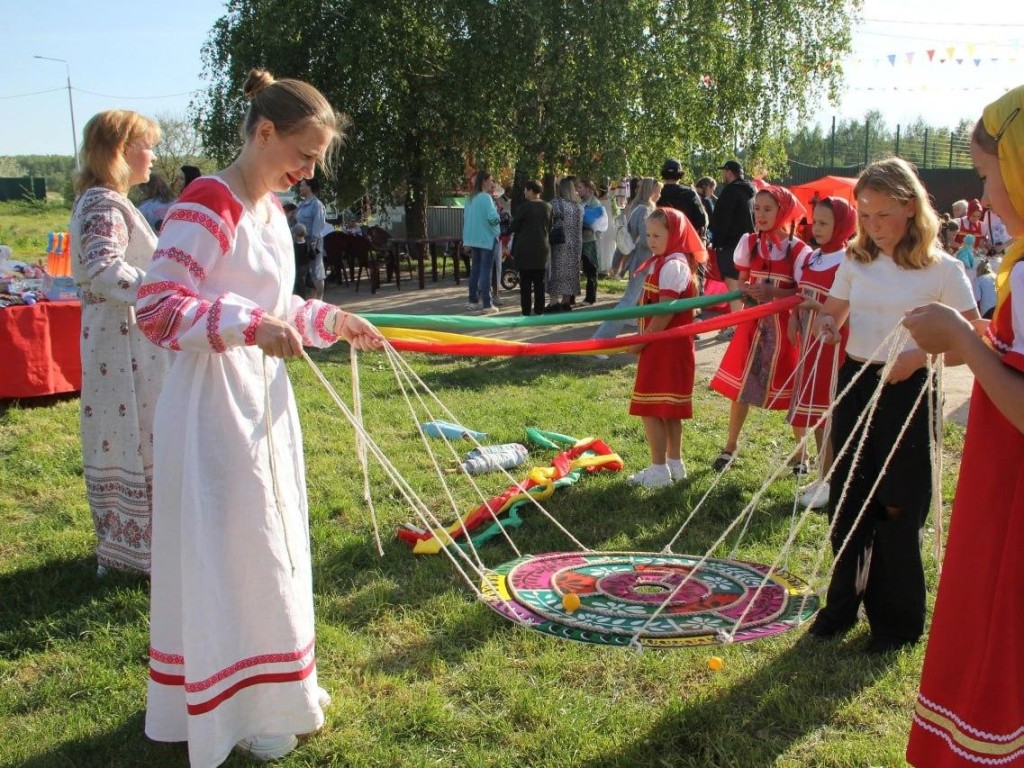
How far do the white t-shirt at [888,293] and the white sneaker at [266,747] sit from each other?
2336 millimetres

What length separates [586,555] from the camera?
426 cm

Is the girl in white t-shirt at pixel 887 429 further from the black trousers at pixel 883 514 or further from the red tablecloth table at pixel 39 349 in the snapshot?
the red tablecloth table at pixel 39 349

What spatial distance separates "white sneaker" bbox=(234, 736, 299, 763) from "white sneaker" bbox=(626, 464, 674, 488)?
2.86 m

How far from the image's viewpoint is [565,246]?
11852mm

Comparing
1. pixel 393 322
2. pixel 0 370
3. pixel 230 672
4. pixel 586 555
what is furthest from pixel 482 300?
pixel 230 672

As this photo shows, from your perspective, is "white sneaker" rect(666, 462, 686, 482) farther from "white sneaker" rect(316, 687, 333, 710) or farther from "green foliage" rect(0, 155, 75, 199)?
"green foliage" rect(0, 155, 75, 199)

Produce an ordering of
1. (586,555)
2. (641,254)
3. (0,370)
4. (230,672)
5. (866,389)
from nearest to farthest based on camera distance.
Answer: (230,672), (866,389), (586,555), (0,370), (641,254)

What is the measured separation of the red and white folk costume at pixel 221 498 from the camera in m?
2.40

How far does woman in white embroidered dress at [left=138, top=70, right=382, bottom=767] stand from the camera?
2.42 m

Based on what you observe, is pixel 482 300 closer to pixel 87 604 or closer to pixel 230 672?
pixel 87 604

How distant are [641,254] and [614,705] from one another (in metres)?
7.55

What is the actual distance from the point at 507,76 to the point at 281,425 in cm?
1297

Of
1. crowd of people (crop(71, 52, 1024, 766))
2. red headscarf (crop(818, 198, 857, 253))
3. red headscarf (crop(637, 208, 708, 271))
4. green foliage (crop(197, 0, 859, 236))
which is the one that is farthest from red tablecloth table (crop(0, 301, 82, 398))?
green foliage (crop(197, 0, 859, 236))

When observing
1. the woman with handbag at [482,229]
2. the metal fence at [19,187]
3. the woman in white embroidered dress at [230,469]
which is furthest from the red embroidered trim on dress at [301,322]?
the metal fence at [19,187]
